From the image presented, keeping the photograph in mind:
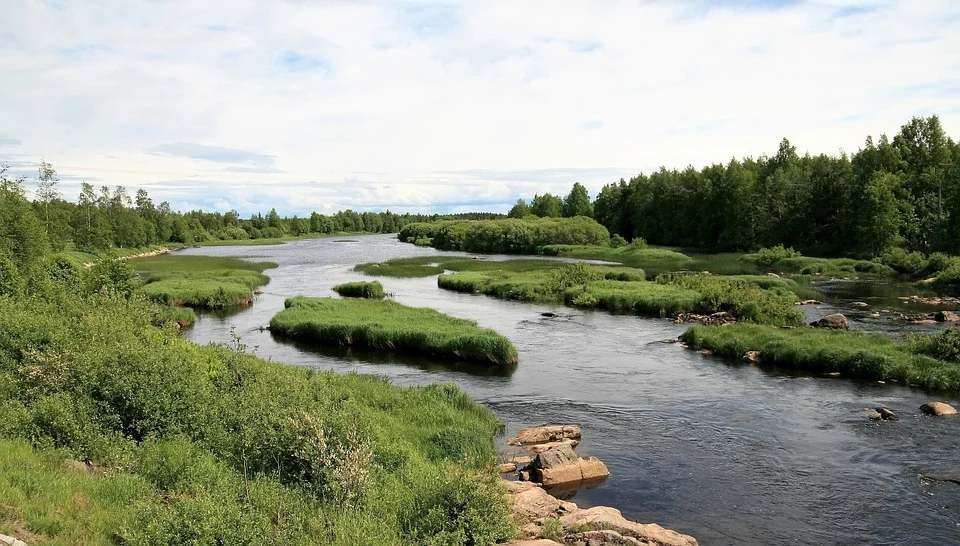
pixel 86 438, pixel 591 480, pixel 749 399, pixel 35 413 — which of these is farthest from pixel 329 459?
pixel 749 399

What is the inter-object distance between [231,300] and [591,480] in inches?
1794

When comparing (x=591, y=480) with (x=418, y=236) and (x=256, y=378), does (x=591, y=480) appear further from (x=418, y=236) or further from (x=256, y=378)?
(x=418, y=236)

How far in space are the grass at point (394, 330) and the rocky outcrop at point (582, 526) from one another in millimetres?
17753

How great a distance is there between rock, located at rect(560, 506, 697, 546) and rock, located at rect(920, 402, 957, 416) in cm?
1512

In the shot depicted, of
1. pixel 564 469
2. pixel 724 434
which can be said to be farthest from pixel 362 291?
pixel 564 469

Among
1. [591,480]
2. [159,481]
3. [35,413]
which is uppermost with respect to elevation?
[35,413]

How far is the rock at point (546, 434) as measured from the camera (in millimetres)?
22312

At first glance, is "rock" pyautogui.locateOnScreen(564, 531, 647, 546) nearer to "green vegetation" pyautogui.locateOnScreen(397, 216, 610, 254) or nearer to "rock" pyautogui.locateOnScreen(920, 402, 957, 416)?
"rock" pyautogui.locateOnScreen(920, 402, 957, 416)

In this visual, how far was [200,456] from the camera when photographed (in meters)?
14.8

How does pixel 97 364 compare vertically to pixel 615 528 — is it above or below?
above

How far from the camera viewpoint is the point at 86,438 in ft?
49.6

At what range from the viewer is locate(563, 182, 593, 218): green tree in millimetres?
179500

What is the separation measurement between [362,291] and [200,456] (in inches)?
1799

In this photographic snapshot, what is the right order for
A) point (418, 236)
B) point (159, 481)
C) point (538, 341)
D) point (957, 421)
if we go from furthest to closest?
point (418, 236) < point (538, 341) < point (957, 421) < point (159, 481)
